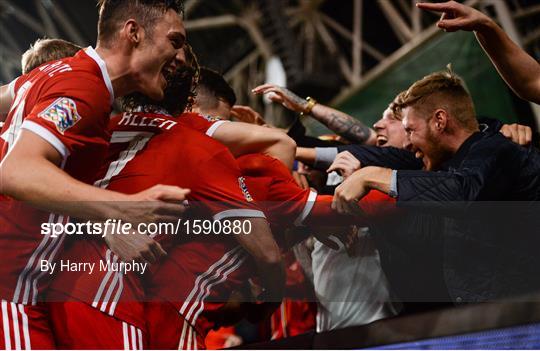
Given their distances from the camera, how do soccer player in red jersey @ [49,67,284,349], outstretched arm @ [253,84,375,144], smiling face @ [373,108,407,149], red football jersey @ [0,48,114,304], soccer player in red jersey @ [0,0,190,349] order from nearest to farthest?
soccer player in red jersey @ [0,0,190,349], red football jersey @ [0,48,114,304], soccer player in red jersey @ [49,67,284,349], smiling face @ [373,108,407,149], outstretched arm @ [253,84,375,144]

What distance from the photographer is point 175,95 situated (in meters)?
2.14

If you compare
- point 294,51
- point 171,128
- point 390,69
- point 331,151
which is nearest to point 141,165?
point 171,128

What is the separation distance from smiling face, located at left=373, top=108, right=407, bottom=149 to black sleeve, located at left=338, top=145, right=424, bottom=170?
41 centimetres

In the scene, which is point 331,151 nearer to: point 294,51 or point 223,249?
point 223,249

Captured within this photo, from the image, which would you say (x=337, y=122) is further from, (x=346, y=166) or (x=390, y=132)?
(x=346, y=166)

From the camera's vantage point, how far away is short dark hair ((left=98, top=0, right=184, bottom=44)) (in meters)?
1.92

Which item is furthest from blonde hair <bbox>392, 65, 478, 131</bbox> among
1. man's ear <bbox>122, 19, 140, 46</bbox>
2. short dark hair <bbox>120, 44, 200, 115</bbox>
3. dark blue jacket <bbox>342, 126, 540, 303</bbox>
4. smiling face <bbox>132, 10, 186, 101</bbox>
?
man's ear <bbox>122, 19, 140, 46</bbox>

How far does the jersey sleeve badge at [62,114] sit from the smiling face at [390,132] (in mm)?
1751

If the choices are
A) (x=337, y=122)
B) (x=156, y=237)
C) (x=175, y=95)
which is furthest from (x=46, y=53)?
(x=337, y=122)

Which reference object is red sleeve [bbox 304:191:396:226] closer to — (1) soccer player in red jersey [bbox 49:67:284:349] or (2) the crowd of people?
(2) the crowd of people

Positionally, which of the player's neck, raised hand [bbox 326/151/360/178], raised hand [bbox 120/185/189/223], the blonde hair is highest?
the player's neck

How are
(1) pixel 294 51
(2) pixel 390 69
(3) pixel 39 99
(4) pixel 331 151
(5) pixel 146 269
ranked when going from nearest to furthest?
(3) pixel 39 99 < (5) pixel 146 269 < (4) pixel 331 151 < (2) pixel 390 69 < (1) pixel 294 51

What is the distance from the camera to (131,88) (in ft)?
6.23

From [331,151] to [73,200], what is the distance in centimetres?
153
